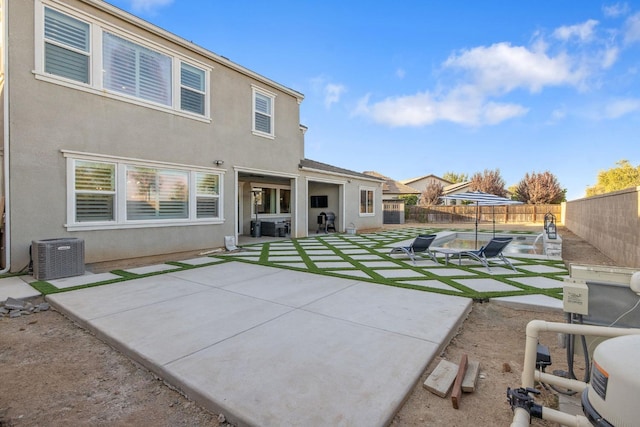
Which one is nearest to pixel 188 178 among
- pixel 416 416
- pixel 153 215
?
pixel 153 215

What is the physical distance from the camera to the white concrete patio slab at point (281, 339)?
7.46 feet

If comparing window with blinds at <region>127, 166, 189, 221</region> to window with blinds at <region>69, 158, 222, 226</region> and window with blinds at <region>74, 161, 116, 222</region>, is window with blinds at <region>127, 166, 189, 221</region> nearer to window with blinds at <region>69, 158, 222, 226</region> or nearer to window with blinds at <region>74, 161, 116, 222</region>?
window with blinds at <region>69, 158, 222, 226</region>

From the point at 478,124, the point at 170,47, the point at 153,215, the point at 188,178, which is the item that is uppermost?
the point at 478,124

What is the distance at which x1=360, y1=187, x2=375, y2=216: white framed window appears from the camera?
17297 millimetres

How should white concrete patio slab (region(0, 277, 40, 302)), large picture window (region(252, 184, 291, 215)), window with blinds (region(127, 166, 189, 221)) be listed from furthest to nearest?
large picture window (region(252, 184, 291, 215)) < window with blinds (region(127, 166, 189, 221)) < white concrete patio slab (region(0, 277, 40, 302))

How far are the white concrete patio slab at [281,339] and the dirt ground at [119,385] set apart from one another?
0.13 m

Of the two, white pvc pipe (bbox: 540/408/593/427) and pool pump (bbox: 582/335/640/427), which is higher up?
pool pump (bbox: 582/335/640/427)

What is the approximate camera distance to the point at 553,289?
17.5 ft

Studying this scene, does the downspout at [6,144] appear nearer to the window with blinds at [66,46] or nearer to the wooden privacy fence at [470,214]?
the window with blinds at [66,46]

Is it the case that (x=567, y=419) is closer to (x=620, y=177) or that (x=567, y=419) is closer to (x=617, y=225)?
(x=617, y=225)

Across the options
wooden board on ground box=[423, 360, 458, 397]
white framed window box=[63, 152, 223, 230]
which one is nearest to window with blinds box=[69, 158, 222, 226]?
white framed window box=[63, 152, 223, 230]

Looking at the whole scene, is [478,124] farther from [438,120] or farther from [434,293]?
[434,293]

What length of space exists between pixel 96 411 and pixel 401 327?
2.88 m

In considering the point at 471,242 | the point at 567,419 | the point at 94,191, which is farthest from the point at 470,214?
the point at 567,419
